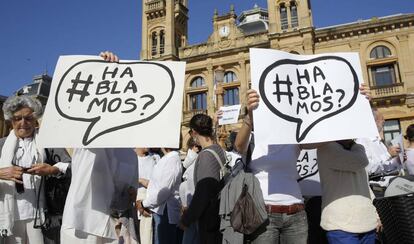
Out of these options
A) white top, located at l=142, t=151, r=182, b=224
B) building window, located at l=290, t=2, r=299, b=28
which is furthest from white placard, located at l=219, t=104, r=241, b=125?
building window, located at l=290, t=2, r=299, b=28

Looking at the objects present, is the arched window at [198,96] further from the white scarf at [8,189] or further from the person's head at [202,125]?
the white scarf at [8,189]

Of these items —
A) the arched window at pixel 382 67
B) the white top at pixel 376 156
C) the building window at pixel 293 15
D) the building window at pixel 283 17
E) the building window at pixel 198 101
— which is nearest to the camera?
the white top at pixel 376 156

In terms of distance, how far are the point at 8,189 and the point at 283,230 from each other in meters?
2.33

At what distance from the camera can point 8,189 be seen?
A: 9.30ft

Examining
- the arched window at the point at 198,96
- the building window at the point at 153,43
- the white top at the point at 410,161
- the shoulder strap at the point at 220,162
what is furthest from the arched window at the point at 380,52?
the shoulder strap at the point at 220,162

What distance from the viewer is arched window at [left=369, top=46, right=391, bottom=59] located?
22.4 meters

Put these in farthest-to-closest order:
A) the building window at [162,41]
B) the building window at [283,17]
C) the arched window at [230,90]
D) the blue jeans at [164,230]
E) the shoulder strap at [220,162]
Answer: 1. the building window at [162,41]
2. the arched window at [230,90]
3. the building window at [283,17]
4. the blue jeans at [164,230]
5. the shoulder strap at [220,162]

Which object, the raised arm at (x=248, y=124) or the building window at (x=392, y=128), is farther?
the building window at (x=392, y=128)

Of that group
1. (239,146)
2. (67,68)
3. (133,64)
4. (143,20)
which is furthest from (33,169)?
(143,20)

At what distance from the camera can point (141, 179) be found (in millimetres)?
5207

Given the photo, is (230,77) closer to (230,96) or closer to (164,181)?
(230,96)

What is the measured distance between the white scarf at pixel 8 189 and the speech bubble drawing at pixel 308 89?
2.15 m

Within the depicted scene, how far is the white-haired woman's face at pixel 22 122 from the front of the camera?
2.98m

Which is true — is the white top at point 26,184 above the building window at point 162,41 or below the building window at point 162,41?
below
